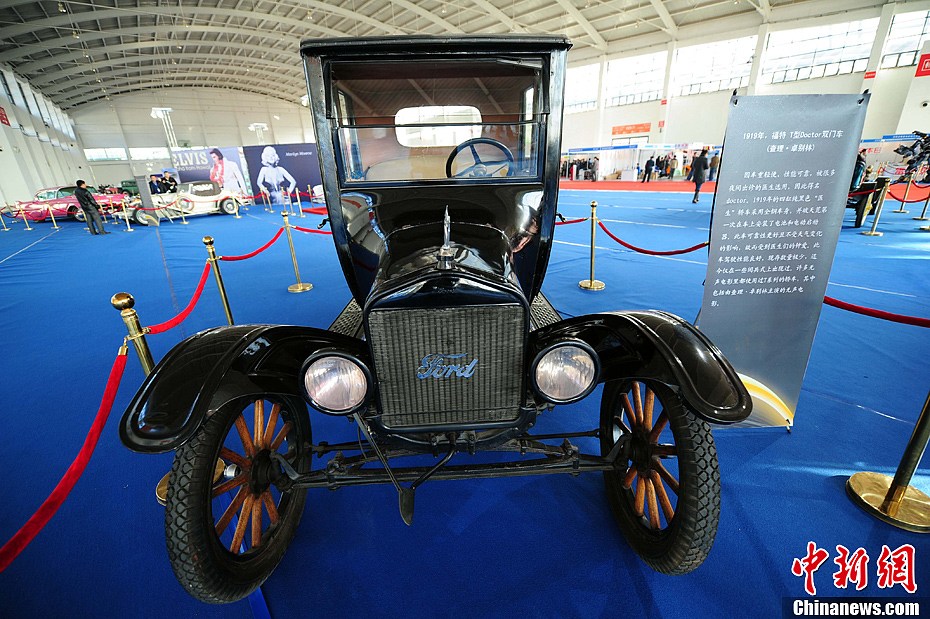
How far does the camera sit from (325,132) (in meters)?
2.06

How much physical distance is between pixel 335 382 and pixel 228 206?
1661cm

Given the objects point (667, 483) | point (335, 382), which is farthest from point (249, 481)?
point (667, 483)

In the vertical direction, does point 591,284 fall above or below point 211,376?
below

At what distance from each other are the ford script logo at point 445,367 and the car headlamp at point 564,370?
9.8 inches

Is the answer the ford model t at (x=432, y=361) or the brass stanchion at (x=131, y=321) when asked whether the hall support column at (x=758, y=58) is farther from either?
the brass stanchion at (x=131, y=321)

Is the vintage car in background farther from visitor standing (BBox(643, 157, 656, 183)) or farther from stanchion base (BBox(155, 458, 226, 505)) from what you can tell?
visitor standing (BBox(643, 157, 656, 183))

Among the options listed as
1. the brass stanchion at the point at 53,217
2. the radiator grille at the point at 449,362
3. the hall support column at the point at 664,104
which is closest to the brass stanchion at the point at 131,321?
the radiator grille at the point at 449,362

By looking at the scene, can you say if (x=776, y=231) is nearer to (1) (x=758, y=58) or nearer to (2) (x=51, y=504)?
(2) (x=51, y=504)

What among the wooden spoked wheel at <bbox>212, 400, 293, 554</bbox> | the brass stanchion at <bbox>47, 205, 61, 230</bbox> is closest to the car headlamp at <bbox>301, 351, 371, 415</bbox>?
the wooden spoked wheel at <bbox>212, 400, 293, 554</bbox>

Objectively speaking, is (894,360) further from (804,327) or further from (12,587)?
(12,587)

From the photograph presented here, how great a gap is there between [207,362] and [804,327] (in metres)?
2.98

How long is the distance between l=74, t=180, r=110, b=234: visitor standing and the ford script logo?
45.3 feet

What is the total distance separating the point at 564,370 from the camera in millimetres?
1483

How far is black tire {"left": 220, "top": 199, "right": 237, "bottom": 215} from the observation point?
49.2 ft
